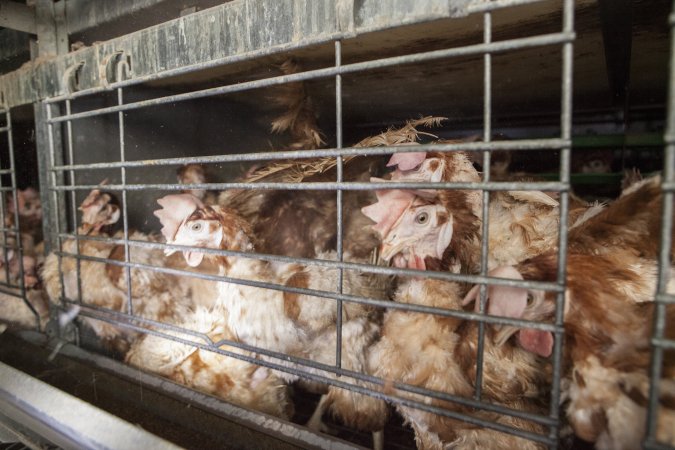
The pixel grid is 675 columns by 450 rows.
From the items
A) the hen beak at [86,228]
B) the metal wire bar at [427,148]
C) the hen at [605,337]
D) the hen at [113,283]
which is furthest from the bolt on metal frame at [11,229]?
the hen at [605,337]

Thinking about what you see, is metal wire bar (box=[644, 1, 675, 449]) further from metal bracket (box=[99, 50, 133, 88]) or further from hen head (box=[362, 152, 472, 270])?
metal bracket (box=[99, 50, 133, 88])

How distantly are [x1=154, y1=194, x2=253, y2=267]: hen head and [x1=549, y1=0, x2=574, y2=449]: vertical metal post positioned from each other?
157cm

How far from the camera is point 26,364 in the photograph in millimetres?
1978

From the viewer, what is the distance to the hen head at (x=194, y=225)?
1934mm

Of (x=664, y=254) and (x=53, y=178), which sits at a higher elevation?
(x=53, y=178)

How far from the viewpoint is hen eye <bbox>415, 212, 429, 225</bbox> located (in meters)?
1.54

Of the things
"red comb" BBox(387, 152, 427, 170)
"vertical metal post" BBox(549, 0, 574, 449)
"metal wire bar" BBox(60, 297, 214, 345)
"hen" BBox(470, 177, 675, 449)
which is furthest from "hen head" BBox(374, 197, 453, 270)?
"metal wire bar" BBox(60, 297, 214, 345)

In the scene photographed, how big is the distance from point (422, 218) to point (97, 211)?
1.97 meters

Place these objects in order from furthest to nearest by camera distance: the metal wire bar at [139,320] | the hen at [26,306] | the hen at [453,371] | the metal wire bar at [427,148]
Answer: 1. the hen at [26,306]
2. the metal wire bar at [139,320]
3. the hen at [453,371]
4. the metal wire bar at [427,148]

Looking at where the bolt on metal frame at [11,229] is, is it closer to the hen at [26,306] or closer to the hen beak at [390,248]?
the hen at [26,306]

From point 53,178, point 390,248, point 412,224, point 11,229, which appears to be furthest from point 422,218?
point 11,229

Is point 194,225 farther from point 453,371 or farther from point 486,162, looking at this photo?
point 486,162

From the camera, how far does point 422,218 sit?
1549 millimetres

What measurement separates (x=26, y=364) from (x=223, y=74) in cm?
186
